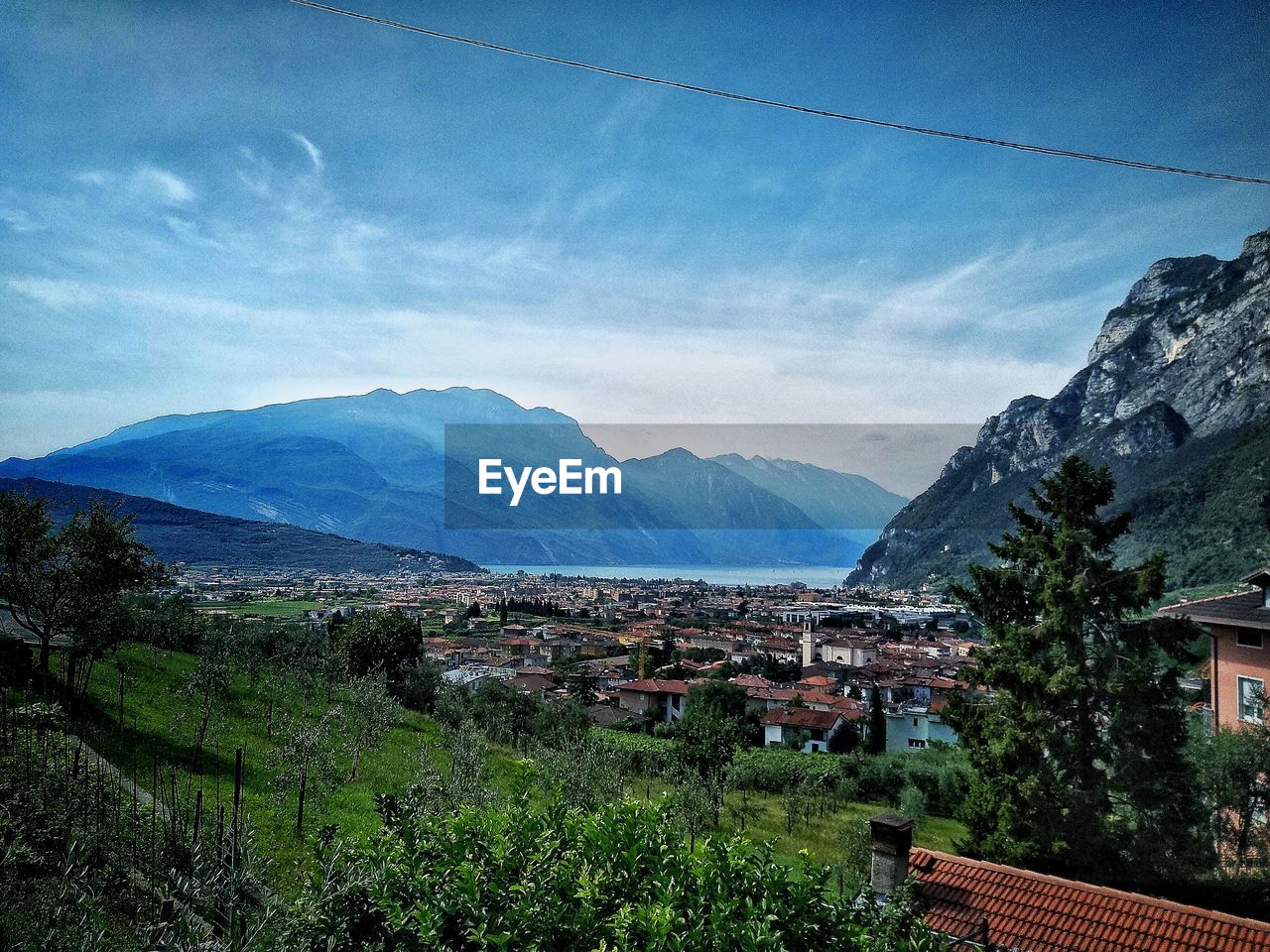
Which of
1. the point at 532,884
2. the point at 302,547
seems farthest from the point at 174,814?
the point at 302,547

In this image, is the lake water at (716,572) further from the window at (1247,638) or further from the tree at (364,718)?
the window at (1247,638)

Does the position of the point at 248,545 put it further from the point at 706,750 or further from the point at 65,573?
the point at 65,573

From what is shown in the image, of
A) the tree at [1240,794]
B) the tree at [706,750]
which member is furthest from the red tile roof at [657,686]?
the tree at [1240,794]

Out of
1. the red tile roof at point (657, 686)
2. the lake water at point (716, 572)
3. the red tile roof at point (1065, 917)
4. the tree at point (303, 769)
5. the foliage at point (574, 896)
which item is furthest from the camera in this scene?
the lake water at point (716, 572)

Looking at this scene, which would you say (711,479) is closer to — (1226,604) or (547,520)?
(547,520)

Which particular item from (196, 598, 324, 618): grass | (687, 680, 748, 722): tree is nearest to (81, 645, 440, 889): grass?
(687, 680, 748, 722): tree

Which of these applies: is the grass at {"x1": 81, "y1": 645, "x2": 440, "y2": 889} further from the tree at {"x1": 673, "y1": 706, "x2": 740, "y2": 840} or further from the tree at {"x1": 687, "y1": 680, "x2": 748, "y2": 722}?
the tree at {"x1": 687, "y1": 680, "x2": 748, "y2": 722}

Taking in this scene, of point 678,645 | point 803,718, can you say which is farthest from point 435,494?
point 803,718
